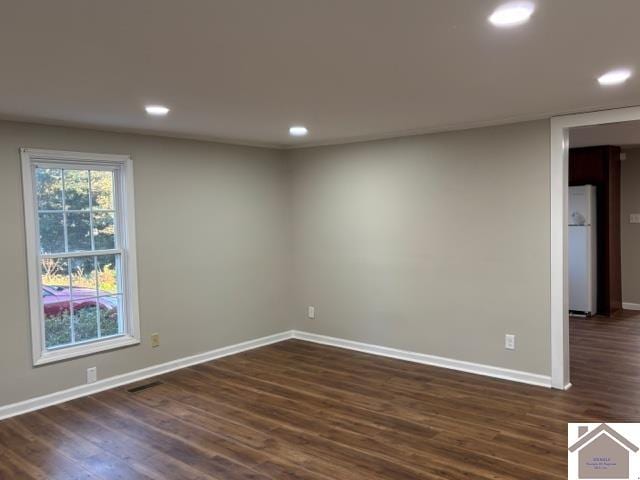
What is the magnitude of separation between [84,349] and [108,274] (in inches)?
25.8

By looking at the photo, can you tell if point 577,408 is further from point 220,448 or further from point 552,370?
point 220,448

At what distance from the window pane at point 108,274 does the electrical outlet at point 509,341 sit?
11.0 feet

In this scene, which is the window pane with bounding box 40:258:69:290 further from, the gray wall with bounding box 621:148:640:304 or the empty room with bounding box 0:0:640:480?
the gray wall with bounding box 621:148:640:304

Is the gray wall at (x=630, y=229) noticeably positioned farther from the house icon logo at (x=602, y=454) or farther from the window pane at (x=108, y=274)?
the window pane at (x=108, y=274)

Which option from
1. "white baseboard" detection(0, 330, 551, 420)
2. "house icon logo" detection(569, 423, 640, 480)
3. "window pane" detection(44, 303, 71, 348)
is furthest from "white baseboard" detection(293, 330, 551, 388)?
"window pane" detection(44, 303, 71, 348)

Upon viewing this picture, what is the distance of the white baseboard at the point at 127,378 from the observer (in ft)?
12.8

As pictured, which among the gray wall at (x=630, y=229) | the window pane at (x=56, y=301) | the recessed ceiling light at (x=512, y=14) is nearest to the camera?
the recessed ceiling light at (x=512, y=14)

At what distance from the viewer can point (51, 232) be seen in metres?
4.14

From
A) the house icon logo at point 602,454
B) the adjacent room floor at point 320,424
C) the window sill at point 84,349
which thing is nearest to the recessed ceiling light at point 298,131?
the adjacent room floor at point 320,424

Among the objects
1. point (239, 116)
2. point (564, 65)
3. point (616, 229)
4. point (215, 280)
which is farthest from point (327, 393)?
point (616, 229)

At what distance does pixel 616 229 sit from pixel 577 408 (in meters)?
4.42

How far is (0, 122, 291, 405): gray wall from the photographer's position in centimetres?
388

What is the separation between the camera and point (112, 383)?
4449 mm

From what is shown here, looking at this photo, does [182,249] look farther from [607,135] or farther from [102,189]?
[607,135]
